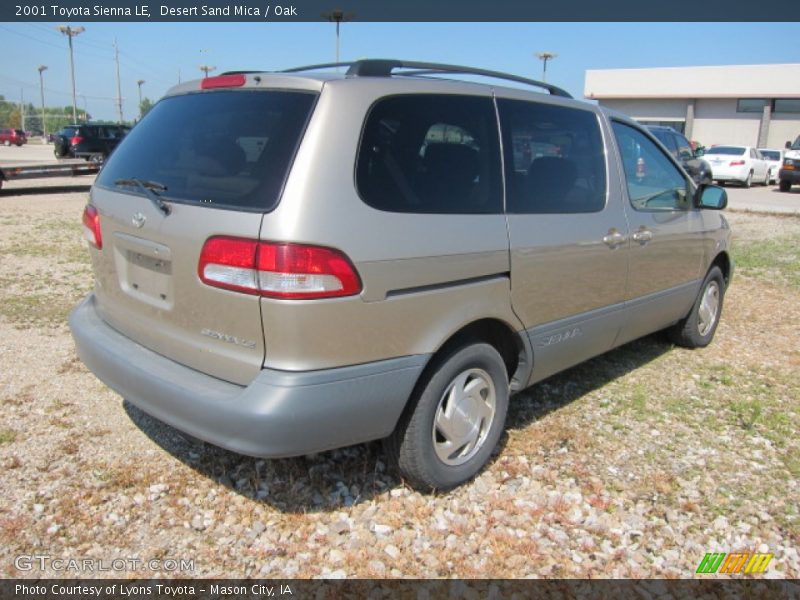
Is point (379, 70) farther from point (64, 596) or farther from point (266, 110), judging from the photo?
point (64, 596)

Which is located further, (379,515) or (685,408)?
(685,408)

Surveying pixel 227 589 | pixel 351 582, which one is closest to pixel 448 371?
pixel 351 582

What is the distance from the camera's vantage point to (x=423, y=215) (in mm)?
2693

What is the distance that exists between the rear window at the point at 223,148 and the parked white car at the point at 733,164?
2309 cm

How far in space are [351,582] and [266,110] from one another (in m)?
1.92

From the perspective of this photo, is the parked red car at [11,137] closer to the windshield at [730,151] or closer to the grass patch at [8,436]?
→ the windshield at [730,151]

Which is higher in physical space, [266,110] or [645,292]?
[266,110]

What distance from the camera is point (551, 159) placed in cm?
→ 348

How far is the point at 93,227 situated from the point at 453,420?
79.6 inches

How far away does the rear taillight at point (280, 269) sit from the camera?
2312 mm

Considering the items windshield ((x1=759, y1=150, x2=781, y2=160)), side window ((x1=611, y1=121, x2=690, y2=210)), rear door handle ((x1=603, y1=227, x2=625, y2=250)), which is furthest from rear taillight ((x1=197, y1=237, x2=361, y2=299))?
windshield ((x1=759, y1=150, x2=781, y2=160))

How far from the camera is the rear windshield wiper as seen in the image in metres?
2.66

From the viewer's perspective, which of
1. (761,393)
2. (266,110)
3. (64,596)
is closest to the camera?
(64,596)
